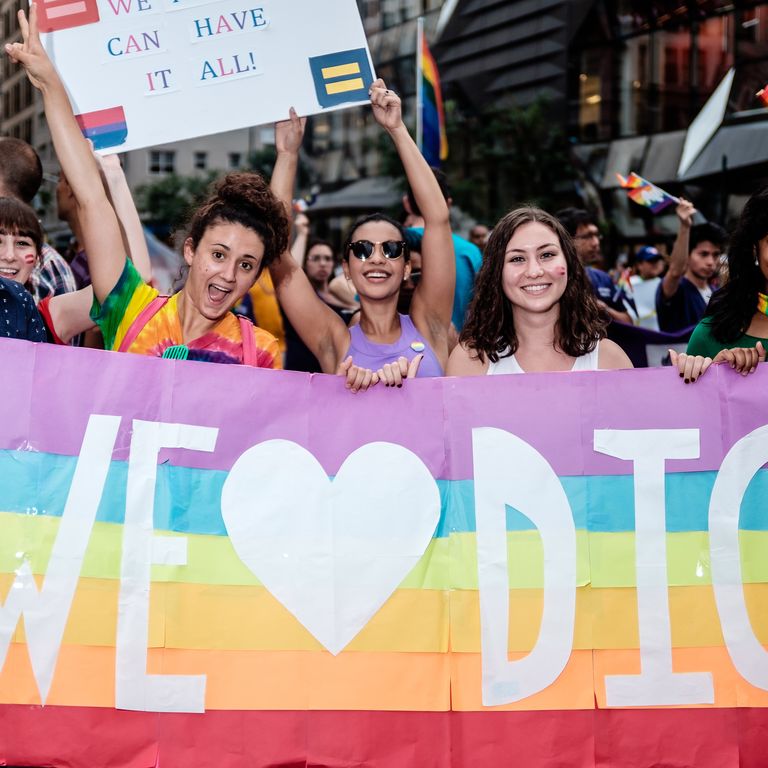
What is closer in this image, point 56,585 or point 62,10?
point 56,585

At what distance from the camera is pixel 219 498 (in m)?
3.15

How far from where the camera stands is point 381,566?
10.3 ft

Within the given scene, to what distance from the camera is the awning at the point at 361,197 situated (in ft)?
112

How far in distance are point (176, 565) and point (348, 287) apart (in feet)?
16.8

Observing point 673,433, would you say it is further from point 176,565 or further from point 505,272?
point 176,565

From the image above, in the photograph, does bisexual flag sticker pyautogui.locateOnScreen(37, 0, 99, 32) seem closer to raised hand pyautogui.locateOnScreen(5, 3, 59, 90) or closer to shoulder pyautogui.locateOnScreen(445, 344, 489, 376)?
raised hand pyautogui.locateOnScreen(5, 3, 59, 90)

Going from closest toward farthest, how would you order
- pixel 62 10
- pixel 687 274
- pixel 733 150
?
pixel 62 10, pixel 687 274, pixel 733 150

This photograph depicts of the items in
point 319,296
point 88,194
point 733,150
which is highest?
point 88,194

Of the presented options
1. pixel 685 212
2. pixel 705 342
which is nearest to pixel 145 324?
pixel 705 342

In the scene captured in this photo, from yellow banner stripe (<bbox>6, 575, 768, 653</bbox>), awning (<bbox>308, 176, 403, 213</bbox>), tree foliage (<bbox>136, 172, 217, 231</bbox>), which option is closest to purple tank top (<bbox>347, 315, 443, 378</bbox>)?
yellow banner stripe (<bbox>6, 575, 768, 653</bbox>)

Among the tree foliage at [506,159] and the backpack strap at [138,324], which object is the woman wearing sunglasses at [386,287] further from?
the tree foliage at [506,159]

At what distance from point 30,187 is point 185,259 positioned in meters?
1.30

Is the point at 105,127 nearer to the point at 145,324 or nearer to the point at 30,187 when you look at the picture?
the point at 30,187

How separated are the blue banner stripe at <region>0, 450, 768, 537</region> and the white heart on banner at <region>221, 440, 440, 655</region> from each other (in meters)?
0.06
